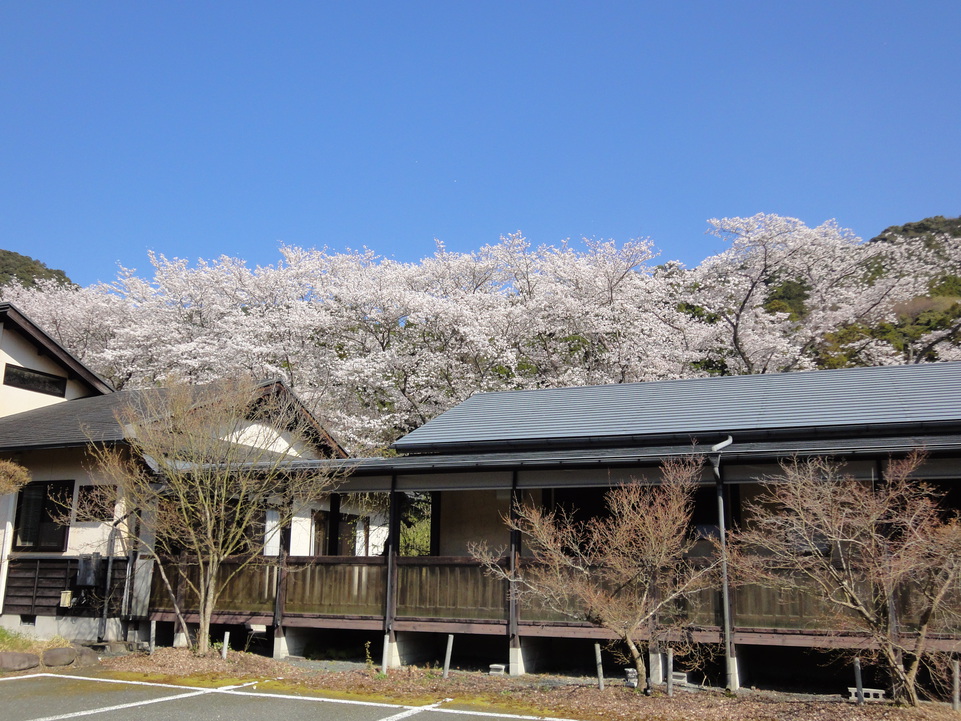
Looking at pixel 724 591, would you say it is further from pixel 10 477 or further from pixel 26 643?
pixel 10 477

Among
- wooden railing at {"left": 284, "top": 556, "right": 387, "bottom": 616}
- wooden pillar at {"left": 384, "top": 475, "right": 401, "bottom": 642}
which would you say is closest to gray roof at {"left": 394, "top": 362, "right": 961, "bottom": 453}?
wooden pillar at {"left": 384, "top": 475, "right": 401, "bottom": 642}

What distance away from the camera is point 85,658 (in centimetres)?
1280

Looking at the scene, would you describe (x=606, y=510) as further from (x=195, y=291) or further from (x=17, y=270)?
(x=17, y=270)

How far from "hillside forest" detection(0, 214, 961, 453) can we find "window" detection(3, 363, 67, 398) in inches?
253

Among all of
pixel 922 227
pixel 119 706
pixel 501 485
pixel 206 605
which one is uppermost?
pixel 922 227

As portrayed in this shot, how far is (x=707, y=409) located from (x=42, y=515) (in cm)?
1272

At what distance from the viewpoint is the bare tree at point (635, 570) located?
32.7ft

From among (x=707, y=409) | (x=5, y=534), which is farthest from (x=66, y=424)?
(x=707, y=409)

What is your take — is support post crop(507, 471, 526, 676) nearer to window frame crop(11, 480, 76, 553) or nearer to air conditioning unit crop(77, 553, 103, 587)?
air conditioning unit crop(77, 553, 103, 587)

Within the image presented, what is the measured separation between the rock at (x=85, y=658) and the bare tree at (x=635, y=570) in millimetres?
6582

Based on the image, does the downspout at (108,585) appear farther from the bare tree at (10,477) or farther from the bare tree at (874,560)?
the bare tree at (874,560)

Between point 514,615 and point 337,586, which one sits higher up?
point 337,586

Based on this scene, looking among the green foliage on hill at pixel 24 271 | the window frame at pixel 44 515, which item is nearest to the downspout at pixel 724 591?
the window frame at pixel 44 515

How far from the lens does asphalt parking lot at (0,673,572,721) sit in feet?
30.2
